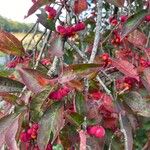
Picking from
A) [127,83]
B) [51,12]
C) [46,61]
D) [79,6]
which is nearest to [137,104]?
[127,83]

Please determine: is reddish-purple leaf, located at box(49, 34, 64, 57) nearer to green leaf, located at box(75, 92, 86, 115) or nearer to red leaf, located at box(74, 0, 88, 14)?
green leaf, located at box(75, 92, 86, 115)

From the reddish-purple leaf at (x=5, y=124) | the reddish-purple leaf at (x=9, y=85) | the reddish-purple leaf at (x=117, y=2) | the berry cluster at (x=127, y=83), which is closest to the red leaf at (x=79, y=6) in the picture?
the reddish-purple leaf at (x=117, y=2)

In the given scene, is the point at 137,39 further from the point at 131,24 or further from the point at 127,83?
the point at 127,83

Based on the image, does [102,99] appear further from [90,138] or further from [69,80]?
[69,80]

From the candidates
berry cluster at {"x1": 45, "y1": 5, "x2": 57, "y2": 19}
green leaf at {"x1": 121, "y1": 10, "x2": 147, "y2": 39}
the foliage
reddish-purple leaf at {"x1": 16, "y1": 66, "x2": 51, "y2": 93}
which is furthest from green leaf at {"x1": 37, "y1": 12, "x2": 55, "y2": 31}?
the foliage

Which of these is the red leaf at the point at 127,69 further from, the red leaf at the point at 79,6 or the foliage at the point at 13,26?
the foliage at the point at 13,26

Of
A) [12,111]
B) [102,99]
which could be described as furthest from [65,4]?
[12,111]
